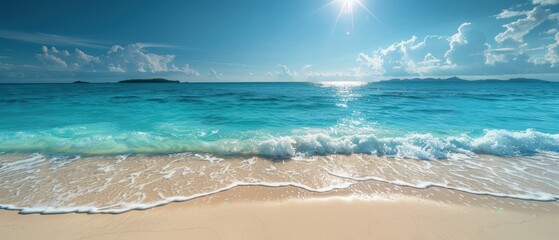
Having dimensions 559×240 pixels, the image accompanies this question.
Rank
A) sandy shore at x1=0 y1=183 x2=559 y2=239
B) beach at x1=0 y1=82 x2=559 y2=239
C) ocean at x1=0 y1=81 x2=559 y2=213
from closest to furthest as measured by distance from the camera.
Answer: sandy shore at x1=0 y1=183 x2=559 y2=239
beach at x1=0 y1=82 x2=559 y2=239
ocean at x1=0 y1=81 x2=559 y2=213

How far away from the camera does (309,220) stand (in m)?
3.97

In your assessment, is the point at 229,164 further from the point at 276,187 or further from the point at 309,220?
the point at 309,220

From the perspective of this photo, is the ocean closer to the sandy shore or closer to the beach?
the beach

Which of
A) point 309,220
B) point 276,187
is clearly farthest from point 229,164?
point 309,220

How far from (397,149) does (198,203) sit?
7134 millimetres

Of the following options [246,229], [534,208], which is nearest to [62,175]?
[246,229]

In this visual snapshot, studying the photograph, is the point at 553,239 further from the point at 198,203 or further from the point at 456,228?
the point at 198,203

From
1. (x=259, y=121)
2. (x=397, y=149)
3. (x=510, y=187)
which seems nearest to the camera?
(x=510, y=187)

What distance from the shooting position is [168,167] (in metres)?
6.48

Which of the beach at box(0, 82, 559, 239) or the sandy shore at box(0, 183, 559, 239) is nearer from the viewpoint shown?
the sandy shore at box(0, 183, 559, 239)

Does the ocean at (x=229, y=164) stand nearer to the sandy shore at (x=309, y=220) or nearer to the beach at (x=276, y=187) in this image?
the beach at (x=276, y=187)

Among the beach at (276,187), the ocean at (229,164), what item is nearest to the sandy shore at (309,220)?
the beach at (276,187)

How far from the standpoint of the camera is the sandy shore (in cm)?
363

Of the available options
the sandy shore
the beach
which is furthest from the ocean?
the sandy shore
